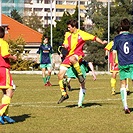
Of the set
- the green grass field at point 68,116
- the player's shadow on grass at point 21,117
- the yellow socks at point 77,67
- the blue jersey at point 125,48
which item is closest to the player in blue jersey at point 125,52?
the blue jersey at point 125,48

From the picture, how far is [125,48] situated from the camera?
1296 cm

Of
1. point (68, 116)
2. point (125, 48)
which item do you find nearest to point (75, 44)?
point (125, 48)

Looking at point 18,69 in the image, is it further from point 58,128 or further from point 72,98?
point 58,128

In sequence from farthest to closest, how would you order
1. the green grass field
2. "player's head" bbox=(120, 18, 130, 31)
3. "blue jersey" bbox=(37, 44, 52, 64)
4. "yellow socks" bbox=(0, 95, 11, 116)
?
"blue jersey" bbox=(37, 44, 52, 64) → "player's head" bbox=(120, 18, 130, 31) → "yellow socks" bbox=(0, 95, 11, 116) → the green grass field

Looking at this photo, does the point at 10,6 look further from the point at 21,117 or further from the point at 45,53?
the point at 21,117

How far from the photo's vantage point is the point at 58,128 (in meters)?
10.6

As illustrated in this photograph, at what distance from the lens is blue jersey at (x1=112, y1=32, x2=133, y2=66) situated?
42.5ft

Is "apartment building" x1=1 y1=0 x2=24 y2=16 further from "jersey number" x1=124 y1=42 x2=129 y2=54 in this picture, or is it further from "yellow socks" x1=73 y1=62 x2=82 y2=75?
"jersey number" x1=124 y1=42 x2=129 y2=54

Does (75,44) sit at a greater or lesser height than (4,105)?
greater

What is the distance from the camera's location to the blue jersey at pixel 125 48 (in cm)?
1295

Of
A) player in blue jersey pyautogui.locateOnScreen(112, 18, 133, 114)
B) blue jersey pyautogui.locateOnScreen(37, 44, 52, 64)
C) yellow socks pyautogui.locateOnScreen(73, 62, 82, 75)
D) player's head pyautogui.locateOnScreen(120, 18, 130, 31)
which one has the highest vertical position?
player's head pyautogui.locateOnScreen(120, 18, 130, 31)

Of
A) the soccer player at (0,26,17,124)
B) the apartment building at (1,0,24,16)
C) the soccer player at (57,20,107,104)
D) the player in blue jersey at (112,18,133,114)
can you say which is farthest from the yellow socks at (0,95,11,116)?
the apartment building at (1,0,24,16)

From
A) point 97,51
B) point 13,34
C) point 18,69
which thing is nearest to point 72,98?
point 18,69

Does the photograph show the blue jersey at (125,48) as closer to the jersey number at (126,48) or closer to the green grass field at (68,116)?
the jersey number at (126,48)
